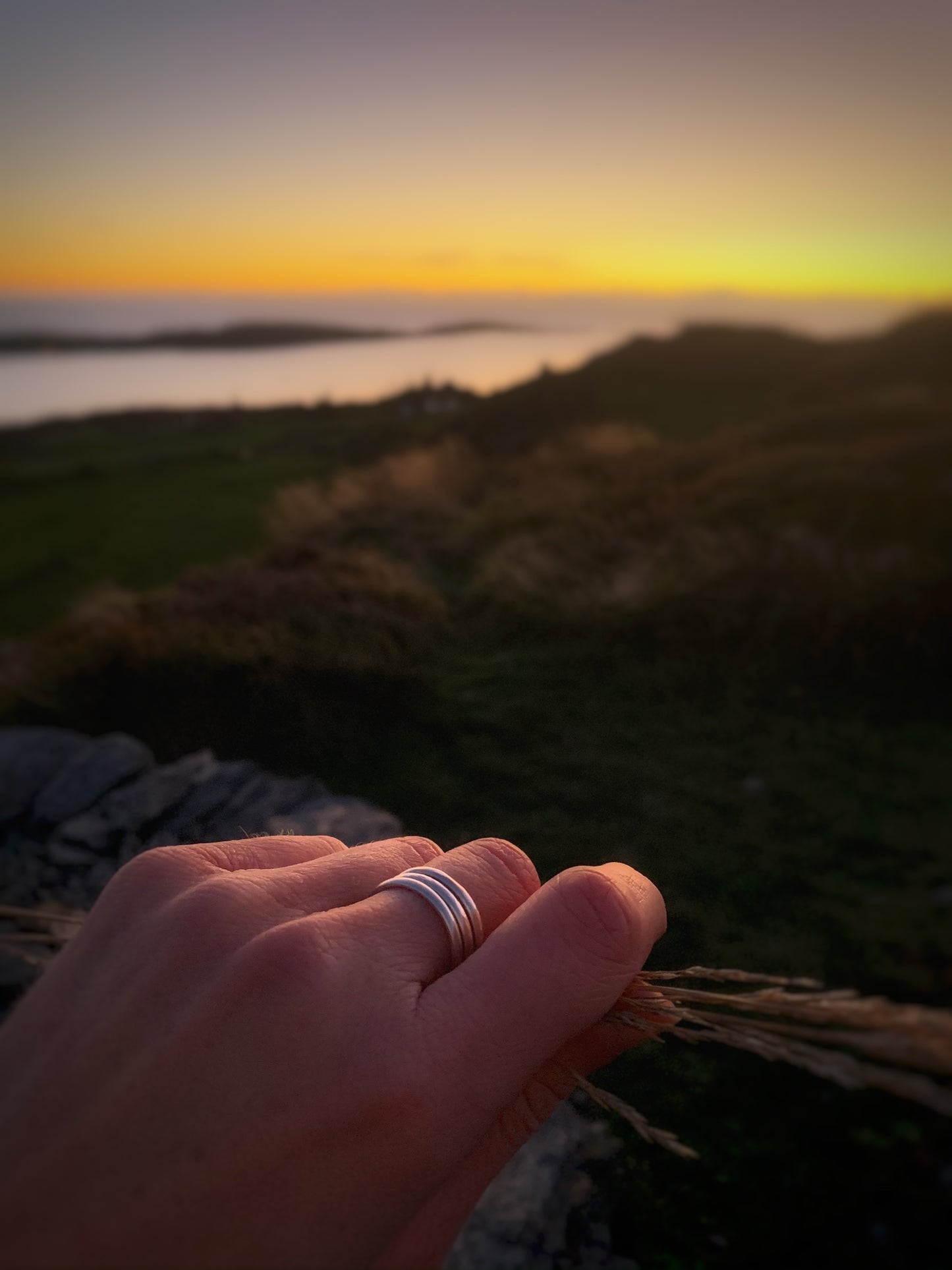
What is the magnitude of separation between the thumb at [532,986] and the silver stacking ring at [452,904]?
0.06 meters

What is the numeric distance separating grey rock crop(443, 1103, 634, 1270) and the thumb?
0.34m

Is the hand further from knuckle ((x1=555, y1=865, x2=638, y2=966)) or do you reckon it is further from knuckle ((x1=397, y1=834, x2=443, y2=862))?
knuckle ((x1=397, y1=834, x2=443, y2=862))

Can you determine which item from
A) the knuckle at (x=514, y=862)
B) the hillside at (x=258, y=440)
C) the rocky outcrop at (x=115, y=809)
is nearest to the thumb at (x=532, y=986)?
the knuckle at (x=514, y=862)

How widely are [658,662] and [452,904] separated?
1013 mm

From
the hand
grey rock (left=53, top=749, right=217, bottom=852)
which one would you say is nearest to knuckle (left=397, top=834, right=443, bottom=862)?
the hand

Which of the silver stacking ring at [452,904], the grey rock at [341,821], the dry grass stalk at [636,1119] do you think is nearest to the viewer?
the dry grass stalk at [636,1119]

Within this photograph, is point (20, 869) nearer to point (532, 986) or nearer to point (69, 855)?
point (69, 855)

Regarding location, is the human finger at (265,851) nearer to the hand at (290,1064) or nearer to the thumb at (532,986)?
the hand at (290,1064)

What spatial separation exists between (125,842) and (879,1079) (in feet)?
4.75

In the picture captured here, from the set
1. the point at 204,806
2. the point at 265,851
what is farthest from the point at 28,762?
the point at 265,851

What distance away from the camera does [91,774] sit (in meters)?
1.87

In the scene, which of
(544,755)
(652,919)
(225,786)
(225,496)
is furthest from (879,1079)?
(225,496)

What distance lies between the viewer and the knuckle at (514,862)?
1.08m

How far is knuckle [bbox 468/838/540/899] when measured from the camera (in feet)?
3.54
